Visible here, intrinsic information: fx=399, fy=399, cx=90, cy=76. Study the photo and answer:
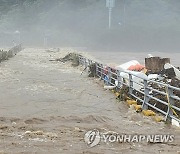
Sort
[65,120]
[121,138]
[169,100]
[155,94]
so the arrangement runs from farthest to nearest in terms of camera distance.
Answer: [155,94] → [65,120] → [169,100] → [121,138]

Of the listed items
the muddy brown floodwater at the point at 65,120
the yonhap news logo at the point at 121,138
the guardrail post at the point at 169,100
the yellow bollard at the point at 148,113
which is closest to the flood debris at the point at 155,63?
the muddy brown floodwater at the point at 65,120

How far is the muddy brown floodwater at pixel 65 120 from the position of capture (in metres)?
7.37

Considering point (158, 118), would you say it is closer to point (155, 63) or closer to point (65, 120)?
point (65, 120)

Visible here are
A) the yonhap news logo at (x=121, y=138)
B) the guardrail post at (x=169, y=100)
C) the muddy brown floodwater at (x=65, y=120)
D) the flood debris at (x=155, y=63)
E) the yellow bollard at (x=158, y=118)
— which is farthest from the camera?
the flood debris at (x=155, y=63)

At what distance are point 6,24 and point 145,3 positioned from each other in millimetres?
36765

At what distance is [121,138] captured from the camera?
8031 millimetres

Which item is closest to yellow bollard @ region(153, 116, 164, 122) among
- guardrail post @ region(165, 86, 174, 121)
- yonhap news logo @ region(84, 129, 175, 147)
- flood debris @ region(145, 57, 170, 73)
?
guardrail post @ region(165, 86, 174, 121)

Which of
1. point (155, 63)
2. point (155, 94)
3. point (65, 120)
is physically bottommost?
point (65, 120)

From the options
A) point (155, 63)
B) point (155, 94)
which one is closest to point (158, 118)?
point (155, 94)

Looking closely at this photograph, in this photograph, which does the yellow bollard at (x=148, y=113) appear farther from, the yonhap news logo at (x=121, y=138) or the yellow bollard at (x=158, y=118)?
the yonhap news logo at (x=121, y=138)

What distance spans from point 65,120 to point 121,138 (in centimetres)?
239

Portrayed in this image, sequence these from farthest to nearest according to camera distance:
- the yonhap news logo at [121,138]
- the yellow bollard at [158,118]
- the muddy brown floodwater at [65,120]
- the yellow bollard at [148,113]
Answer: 1. the yellow bollard at [148,113]
2. the yellow bollard at [158,118]
3. the yonhap news logo at [121,138]
4. the muddy brown floodwater at [65,120]

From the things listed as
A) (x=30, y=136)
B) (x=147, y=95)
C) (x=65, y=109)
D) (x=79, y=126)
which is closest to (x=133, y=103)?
(x=147, y=95)

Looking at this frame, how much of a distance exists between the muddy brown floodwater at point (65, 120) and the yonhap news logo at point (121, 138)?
0.15m
